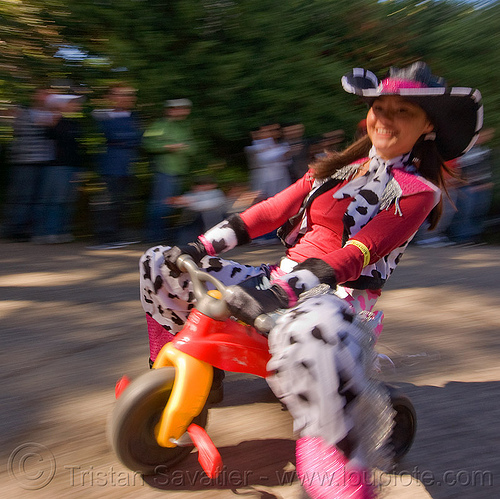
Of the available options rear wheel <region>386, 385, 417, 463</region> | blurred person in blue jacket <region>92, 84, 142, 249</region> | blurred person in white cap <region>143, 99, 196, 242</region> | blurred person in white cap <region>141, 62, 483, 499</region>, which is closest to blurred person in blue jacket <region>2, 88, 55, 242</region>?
blurred person in blue jacket <region>92, 84, 142, 249</region>

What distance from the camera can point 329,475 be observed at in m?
1.76

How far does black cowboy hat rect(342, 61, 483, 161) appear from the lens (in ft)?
7.32

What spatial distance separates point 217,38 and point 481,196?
12.1 feet

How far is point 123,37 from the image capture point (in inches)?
255

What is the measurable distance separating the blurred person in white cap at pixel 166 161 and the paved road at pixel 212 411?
125 centimetres

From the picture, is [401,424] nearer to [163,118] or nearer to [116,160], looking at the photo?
[116,160]

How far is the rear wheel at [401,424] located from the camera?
2.11 meters

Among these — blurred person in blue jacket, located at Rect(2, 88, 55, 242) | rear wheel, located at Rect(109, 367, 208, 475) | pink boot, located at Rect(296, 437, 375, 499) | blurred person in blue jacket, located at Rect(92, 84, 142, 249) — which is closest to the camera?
pink boot, located at Rect(296, 437, 375, 499)

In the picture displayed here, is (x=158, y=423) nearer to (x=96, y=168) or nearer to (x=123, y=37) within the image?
(x=96, y=168)

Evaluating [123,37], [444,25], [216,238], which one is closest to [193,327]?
[216,238]

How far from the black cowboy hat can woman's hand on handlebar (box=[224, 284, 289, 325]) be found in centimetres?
97

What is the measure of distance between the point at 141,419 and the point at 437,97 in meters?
1.60

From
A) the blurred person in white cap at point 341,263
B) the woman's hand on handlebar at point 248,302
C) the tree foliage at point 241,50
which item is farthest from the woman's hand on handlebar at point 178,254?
Result: the tree foliage at point 241,50
